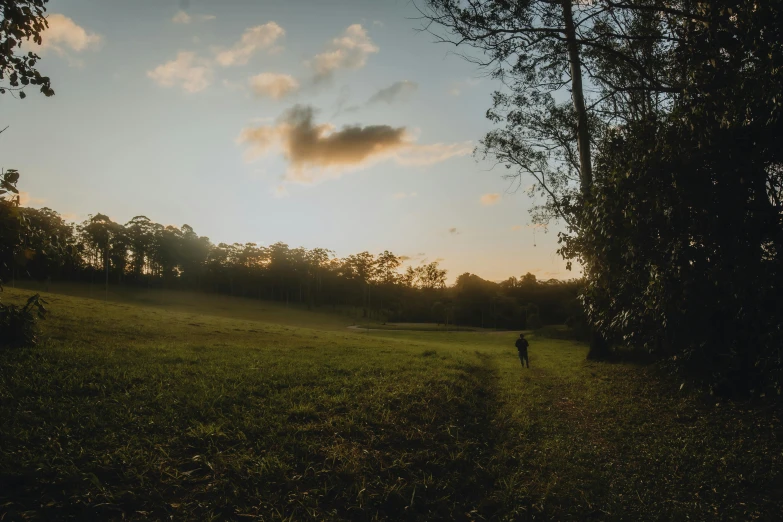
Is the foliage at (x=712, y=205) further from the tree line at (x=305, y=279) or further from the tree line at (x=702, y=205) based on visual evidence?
the tree line at (x=305, y=279)

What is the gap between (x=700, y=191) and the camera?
25.8 ft

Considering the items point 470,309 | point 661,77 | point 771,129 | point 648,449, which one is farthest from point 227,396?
point 470,309

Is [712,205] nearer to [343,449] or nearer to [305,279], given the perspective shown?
[343,449]

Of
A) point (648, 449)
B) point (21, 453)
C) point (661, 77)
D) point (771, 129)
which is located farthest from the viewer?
point (661, 77)

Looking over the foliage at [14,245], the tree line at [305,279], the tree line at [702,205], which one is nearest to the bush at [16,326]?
the foliage at [14,245]

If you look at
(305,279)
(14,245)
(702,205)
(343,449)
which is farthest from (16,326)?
(305,279)

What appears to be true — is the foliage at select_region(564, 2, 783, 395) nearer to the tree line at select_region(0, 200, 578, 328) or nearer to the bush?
the bush

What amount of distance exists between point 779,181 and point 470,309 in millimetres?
84853

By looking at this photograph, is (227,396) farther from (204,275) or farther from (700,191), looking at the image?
(204,275)

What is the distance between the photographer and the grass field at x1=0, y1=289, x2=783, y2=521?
573 cm

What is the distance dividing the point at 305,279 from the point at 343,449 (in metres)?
93.5

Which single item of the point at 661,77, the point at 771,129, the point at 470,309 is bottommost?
the point at 470,309

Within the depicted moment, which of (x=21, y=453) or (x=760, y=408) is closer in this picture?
(x=21, y=453)

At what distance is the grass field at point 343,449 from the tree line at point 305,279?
→ 65229 millimetres
